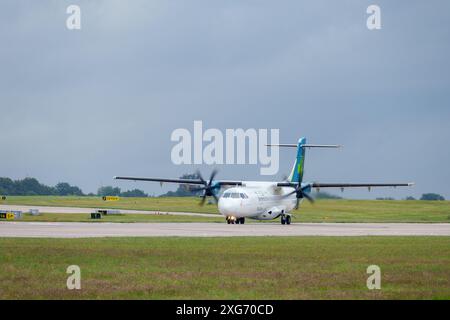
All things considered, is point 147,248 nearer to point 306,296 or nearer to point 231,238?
point 231,238

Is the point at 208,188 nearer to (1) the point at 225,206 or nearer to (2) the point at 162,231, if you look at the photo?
(1) the point at 225,206

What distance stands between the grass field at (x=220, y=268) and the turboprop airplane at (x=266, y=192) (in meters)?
24.9

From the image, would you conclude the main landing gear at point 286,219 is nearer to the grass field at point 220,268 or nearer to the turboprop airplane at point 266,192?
the turboprop airplane at point 266,192

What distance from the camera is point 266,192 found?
66.9m

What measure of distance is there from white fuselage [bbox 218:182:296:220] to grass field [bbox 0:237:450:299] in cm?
2365

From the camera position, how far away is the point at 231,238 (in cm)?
4103

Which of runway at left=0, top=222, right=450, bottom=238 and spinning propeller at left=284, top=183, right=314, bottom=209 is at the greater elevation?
spinning propeller at left=284, top=183, right=314, bottom=209

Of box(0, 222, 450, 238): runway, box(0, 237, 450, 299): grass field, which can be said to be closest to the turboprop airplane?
box(0, 222, 450, 238): runway

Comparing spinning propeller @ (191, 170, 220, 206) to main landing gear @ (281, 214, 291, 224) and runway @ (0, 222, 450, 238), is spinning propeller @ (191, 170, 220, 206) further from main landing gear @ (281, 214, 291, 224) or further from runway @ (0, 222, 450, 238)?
runway @ (0, 222, 450, 238)

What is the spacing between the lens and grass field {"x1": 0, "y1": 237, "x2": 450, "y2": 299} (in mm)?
20328

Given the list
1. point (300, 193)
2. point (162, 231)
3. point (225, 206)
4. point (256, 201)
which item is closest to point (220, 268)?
point (162, 231)

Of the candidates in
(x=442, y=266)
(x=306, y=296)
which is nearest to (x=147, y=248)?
(x=442, y=266)

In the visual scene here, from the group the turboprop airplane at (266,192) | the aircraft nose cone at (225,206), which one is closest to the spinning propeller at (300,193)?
the turboprop airplane at (266,192)

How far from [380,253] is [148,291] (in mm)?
14196
